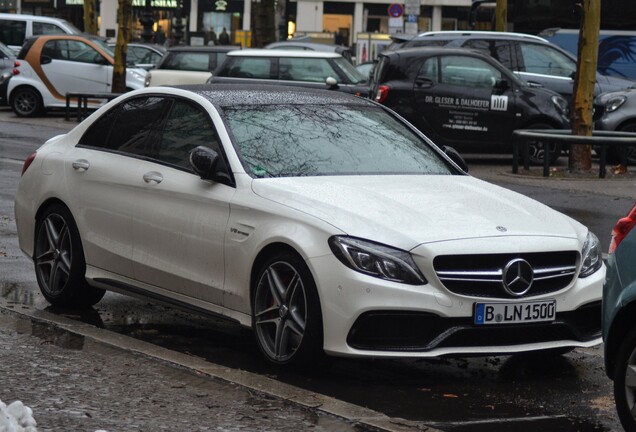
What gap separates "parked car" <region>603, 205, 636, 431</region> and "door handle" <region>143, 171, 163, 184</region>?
9.78 feet

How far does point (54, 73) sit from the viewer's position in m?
30.8

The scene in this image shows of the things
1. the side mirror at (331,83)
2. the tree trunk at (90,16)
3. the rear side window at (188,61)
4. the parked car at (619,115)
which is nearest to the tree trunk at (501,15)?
the rear side window at (188,61)

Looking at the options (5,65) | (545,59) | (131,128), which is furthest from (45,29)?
(131,128)

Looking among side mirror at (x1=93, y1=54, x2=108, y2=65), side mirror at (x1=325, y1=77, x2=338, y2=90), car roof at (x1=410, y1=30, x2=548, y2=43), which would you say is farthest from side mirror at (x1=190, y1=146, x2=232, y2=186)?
side mirror at (x1=93, y1=54, x2=108, y2=65)

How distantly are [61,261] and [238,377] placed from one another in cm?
242

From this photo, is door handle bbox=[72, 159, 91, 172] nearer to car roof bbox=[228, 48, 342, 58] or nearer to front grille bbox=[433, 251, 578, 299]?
front grille bbox=[433, 251, 578, 299]

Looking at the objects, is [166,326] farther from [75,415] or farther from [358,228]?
[75,415]

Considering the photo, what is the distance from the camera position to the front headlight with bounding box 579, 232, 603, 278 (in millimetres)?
7176

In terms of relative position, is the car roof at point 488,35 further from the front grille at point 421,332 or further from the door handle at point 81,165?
the front grille at point 421,332

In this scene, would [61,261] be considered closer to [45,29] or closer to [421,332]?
[421,332]

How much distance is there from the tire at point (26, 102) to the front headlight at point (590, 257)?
2451 centimetres

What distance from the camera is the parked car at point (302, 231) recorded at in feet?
22.1

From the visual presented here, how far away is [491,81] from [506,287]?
47.3ft

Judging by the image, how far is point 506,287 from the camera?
6.77 metres
